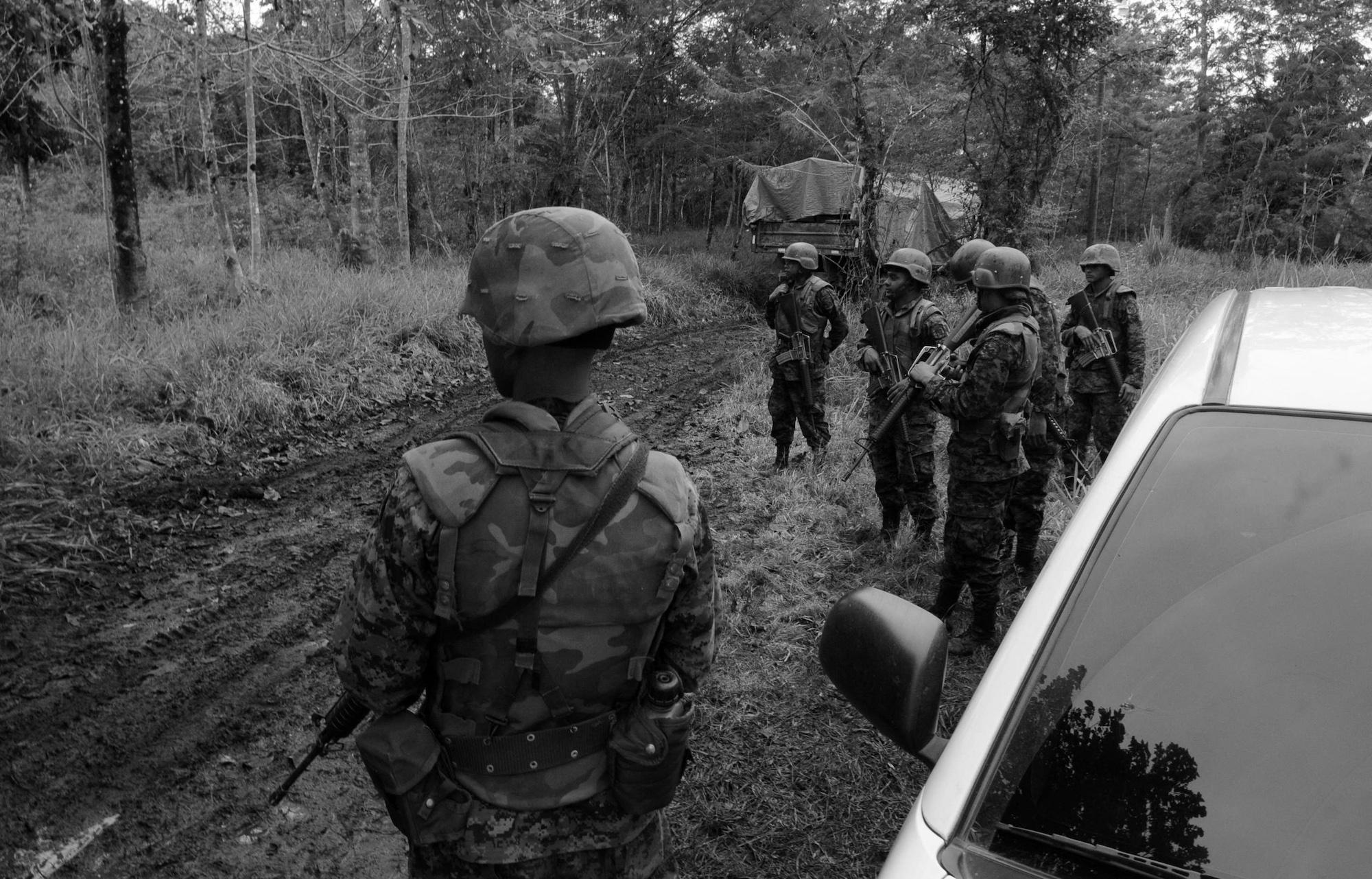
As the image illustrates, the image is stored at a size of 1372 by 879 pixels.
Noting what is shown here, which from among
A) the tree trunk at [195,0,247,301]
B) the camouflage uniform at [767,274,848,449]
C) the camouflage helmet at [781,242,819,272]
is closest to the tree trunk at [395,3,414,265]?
the tree trunk at [195,0,247,301]

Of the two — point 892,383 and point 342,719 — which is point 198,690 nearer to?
point 342,719

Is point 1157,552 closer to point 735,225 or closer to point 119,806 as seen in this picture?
point 119,806

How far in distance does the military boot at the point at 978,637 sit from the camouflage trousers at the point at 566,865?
2820 mm

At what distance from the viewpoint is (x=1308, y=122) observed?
22.0m

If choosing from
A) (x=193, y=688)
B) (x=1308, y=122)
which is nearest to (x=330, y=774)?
(x=193, y=688)

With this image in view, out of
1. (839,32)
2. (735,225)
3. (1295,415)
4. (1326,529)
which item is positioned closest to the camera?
(1326,529)

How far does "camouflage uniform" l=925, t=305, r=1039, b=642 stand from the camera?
12.9 ft

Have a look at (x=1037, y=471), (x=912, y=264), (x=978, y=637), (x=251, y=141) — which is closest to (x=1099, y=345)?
(x=1037, y=471)

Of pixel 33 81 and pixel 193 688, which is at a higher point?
pixel 33 81

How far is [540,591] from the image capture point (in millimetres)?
1450

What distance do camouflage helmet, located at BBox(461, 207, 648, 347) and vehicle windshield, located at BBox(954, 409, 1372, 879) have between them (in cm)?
91

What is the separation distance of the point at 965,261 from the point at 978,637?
2.03 m

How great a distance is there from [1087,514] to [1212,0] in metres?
27.7

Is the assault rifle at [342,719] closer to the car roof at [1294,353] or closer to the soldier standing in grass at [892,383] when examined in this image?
the car roof at [1294,353]
